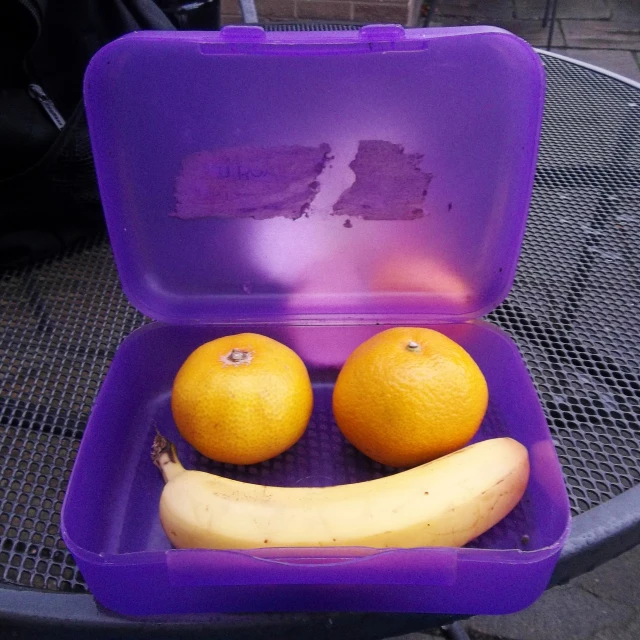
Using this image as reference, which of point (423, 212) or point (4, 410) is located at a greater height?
point (423, 212)

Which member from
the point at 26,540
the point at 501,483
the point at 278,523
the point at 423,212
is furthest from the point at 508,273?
the point at 26,540

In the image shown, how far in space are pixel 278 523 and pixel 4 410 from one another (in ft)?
1.14

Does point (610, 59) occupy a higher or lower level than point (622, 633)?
higher

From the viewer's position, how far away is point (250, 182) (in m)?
0.66

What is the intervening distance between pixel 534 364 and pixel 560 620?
0.61m

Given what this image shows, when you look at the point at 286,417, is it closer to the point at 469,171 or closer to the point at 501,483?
the point at 501,483

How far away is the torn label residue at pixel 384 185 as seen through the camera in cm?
64

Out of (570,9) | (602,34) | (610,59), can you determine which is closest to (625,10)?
(570,9)

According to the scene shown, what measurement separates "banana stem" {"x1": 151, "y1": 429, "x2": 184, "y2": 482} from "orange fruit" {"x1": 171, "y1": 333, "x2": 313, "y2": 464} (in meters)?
0.03

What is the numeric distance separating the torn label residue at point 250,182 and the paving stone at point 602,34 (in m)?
2.75

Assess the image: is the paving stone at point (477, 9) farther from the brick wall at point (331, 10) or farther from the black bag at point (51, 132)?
the black bag at point (51, 132)

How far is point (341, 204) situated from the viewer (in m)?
0.69

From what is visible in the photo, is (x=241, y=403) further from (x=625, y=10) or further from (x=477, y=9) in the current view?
(x=625, y=10)

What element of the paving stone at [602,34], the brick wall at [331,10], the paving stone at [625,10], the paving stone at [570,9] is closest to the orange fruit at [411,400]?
the brick wall at [331,10]
